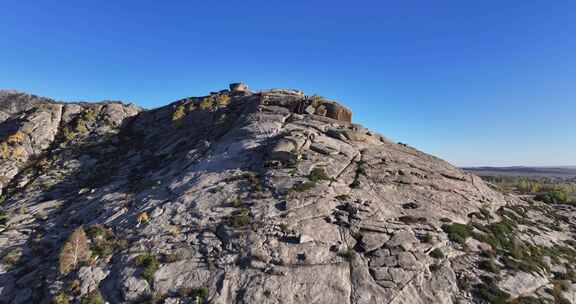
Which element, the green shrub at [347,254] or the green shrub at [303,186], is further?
the green shrub at [303,186]

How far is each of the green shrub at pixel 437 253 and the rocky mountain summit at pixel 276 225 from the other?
13 centimetres

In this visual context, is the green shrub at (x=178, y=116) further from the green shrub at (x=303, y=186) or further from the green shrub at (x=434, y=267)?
the green shrub at (x=434, y=267)

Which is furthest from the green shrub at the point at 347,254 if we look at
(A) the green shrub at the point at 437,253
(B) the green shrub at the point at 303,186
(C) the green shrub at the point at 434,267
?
(B) the green shrub at the point at 303,186

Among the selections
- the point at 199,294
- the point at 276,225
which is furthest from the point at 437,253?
the point at 199,294

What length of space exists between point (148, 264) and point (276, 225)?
9059mm

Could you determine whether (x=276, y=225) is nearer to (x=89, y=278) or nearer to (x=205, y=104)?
(x=89, y=278)

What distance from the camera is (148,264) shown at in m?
19.0

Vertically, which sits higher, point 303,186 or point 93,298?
point 303,186

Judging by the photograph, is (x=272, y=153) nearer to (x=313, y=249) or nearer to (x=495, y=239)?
(x=313, y=249)

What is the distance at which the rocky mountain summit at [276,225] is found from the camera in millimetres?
17906

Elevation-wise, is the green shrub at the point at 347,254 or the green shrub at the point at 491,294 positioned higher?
the green shrub at the point at 347,254

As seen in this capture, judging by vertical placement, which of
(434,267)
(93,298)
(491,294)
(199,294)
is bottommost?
(93,298)

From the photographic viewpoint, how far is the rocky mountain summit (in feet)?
58.7

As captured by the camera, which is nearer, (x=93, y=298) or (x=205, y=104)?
(x=93, y=298)
